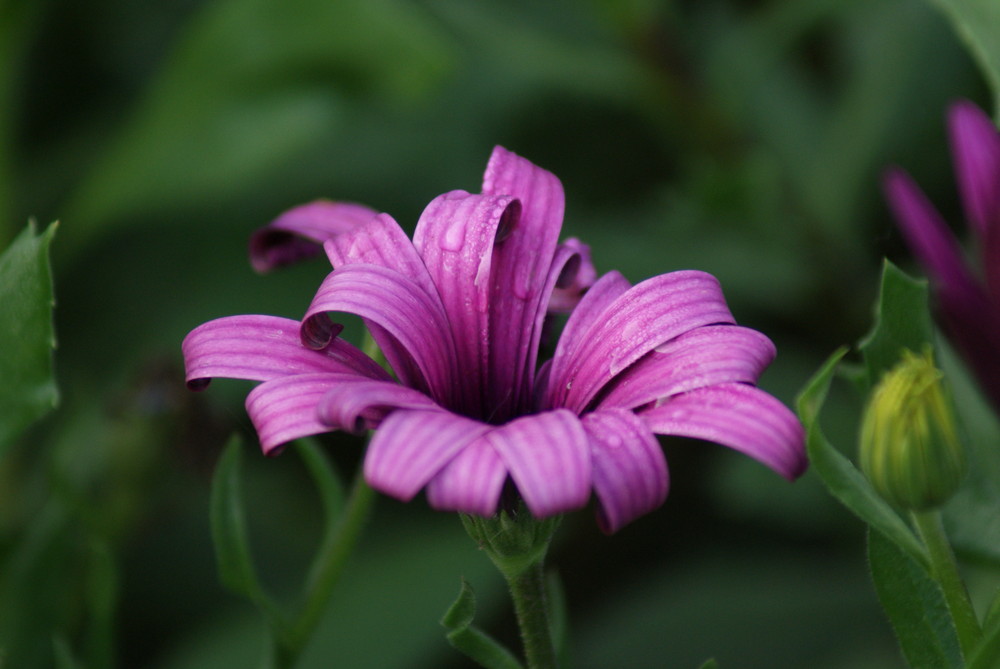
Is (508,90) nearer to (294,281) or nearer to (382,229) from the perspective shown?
(294,281)

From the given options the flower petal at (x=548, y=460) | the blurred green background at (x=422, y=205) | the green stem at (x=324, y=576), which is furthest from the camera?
the blurred green background at (x=422, y=205)

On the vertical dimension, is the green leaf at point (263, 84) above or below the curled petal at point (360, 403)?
above

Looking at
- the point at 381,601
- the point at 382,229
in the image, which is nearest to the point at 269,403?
the point at 382,229

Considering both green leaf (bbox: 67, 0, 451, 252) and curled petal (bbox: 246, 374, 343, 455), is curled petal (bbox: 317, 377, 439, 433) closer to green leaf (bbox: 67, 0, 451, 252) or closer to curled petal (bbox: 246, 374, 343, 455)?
curled petal (bbox: 246, 374, 343, 455)

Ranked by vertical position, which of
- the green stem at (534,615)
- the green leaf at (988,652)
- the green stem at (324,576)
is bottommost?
the green stem at (324,576)

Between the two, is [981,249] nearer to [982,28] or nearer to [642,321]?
[982,28]

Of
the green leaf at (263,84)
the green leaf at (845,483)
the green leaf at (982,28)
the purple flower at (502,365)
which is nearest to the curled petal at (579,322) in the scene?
the purple flower at (502,365)

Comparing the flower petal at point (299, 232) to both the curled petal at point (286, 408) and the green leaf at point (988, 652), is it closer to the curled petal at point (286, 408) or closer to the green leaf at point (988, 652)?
the curled petal at point (286, 408)
